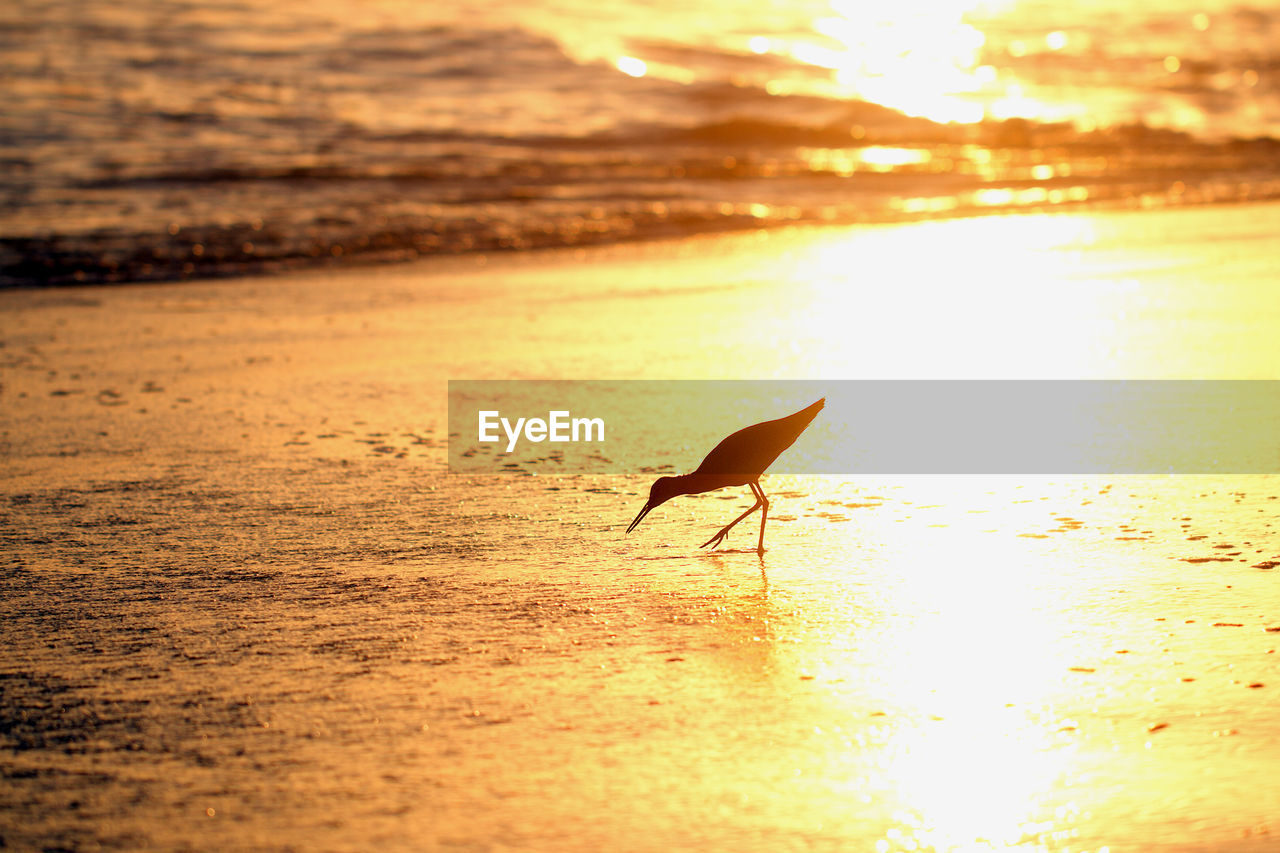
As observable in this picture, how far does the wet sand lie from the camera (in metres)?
2.71

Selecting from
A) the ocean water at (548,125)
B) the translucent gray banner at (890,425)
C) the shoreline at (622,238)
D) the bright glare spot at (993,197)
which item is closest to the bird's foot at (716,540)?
the translucent gray banner at (890,425)

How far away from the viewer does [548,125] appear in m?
20.8

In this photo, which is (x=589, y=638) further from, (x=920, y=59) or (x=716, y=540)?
(x=920, y=59)

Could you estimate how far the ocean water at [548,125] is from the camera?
513 inches

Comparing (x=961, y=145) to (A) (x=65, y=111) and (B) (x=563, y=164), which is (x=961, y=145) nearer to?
(B) (x=563, y=164)

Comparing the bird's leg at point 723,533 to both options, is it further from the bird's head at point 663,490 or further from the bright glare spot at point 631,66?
the bright glare spot at point 631,66

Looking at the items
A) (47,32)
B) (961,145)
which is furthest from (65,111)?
(961,145)

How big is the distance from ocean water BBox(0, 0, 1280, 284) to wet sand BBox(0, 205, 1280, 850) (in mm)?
6158

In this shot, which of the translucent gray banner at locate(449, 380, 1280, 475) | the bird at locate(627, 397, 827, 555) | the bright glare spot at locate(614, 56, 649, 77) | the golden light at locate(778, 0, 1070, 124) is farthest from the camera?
the bright glare spot at locate(614, 56, 649, 77)

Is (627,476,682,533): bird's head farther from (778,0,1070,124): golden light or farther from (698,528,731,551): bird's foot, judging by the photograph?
(778,0,1070,124): golden light

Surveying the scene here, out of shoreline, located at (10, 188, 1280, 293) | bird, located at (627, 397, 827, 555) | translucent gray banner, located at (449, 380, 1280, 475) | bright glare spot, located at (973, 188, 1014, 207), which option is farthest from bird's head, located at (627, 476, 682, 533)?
bright glare spot, located at (973, 188, 1014, 207)

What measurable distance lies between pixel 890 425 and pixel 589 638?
2.56 meters

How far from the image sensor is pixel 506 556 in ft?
14.0

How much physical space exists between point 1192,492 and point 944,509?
0.88 meters
